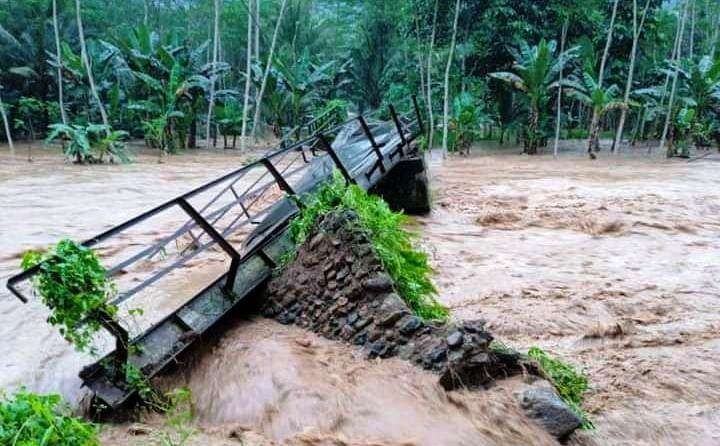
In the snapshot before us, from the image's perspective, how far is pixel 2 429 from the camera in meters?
2.65

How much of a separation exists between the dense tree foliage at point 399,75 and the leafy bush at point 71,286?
15.6 m

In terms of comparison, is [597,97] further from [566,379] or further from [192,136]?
[566,379]

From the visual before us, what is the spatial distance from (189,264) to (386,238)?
10.8 feet

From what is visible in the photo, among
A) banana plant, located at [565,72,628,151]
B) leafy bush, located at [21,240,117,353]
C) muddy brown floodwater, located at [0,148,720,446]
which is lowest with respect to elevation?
muddy brown floodwater, located at [0,148,720,446]

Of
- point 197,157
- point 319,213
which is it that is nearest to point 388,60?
point 197,157

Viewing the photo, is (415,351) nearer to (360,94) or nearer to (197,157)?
(197,157)

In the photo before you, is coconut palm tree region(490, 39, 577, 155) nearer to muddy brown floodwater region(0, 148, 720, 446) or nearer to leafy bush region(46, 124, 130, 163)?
muddy brown floodwater region(0, 148, 720, 446)

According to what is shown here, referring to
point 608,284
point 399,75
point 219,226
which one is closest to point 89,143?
point 219,226

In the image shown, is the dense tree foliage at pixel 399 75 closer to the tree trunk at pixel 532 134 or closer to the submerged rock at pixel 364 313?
the tree trunk at pixel 532 134

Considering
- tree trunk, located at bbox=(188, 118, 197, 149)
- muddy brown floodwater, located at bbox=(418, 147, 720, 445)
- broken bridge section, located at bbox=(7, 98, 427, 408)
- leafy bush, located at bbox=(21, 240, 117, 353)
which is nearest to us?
leafy bush, located at bbox=(21, 240, 117, 353)

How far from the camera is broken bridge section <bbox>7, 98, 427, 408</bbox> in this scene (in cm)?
385

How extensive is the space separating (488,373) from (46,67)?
25.8m

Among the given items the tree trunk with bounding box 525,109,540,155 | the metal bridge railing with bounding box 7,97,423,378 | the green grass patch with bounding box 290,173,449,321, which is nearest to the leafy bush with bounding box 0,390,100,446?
the metal bridge railing with bounding box 7,97,423,378

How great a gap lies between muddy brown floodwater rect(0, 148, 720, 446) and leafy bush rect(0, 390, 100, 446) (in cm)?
69
